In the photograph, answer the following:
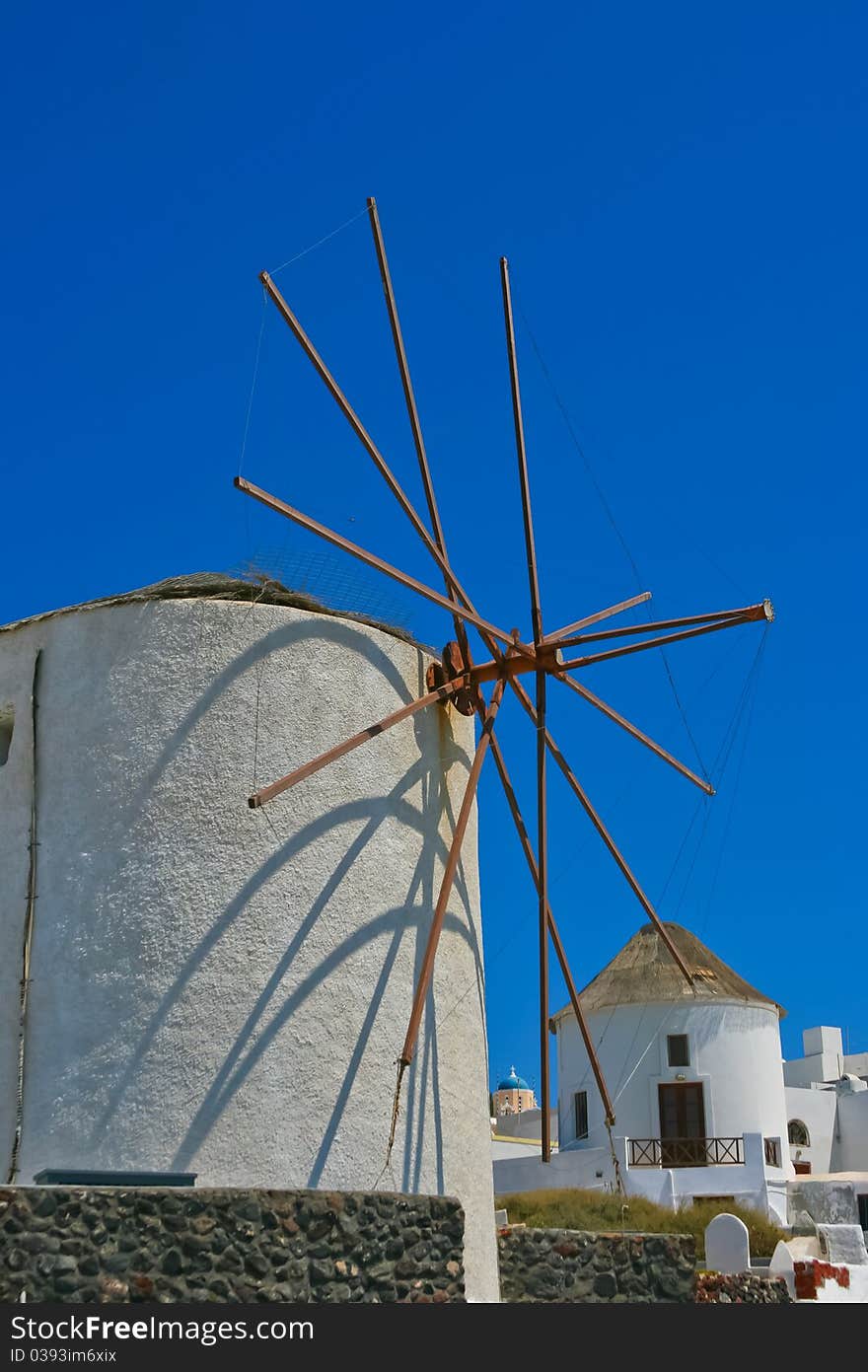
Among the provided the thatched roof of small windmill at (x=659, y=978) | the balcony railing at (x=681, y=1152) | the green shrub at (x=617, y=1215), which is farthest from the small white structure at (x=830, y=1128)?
the green shrub at (x=617, y=1215)

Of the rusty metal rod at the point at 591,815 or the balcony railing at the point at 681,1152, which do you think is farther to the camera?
the balcony railing at the point at 681,1152

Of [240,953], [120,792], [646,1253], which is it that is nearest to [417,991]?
[240,953]

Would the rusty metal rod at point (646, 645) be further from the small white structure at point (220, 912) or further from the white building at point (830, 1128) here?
the white building at point (830, 1128)

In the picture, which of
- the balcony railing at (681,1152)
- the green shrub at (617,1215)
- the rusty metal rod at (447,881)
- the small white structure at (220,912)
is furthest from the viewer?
the balcony railing at (681,1152)

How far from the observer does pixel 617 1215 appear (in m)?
20.1

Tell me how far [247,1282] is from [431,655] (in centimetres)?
477

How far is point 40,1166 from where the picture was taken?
29.3 feet

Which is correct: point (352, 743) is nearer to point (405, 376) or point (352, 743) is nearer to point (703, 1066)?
point (405, 376)

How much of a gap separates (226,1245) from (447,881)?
3.19 m

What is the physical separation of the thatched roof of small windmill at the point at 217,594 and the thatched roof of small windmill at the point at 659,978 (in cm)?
1575

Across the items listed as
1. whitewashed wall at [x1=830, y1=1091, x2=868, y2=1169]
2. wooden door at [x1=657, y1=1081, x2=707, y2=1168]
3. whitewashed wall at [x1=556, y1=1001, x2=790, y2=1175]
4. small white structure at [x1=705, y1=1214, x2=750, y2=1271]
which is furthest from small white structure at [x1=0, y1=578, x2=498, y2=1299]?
whitewashed wall at [x1=830, y1=1091, x2=868, y2=1169]

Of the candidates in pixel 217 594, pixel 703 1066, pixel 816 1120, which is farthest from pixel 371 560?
pixel 816 1120

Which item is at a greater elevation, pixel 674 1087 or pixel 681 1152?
pixel 674 1087

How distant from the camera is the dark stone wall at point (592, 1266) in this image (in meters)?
11.0
